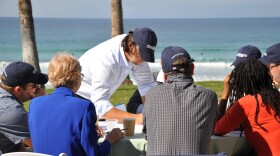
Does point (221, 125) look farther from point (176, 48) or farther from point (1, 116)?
point (1, 116)

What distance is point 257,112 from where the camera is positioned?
12.8 ft

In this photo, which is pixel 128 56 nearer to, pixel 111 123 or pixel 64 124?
pixel 111 123

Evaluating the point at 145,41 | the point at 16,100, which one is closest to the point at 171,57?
the point at 145,41

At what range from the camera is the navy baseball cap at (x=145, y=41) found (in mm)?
4668

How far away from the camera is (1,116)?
4000mm

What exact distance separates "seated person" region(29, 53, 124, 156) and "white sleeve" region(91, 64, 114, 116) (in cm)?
105

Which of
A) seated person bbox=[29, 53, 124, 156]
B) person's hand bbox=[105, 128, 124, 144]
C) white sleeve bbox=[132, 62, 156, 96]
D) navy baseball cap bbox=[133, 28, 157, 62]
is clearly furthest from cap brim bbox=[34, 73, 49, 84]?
white sleeve bbox=[132, 62, 156, 96]

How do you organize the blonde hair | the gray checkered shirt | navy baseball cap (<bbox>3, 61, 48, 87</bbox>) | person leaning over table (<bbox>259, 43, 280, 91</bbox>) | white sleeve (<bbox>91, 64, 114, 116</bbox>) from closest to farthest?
the blonde hair
the gray checkered shirt
navy baseball cap (<bbox>3, 61, 48, 87</bbox>)
person leaning over table (<bbox>259, 43, 280, 91</bbox>)
white sleeve (<bbox>91, 64, 114, 116</bbox>)

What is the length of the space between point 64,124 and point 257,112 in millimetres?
1330

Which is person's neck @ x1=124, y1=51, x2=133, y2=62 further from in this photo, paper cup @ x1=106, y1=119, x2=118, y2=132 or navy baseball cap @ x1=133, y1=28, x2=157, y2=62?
paper cup @ x1=106, y1=119, x2=118, y2=132

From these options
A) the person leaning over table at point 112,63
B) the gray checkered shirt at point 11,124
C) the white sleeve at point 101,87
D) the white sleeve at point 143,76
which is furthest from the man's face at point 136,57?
the gray checkered shirt at point 11,124

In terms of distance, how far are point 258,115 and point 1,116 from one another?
1810mm

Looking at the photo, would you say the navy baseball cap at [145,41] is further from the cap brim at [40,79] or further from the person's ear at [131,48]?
the cap brim at [40,79]

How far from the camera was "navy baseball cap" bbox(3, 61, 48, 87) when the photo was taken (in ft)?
13.5
